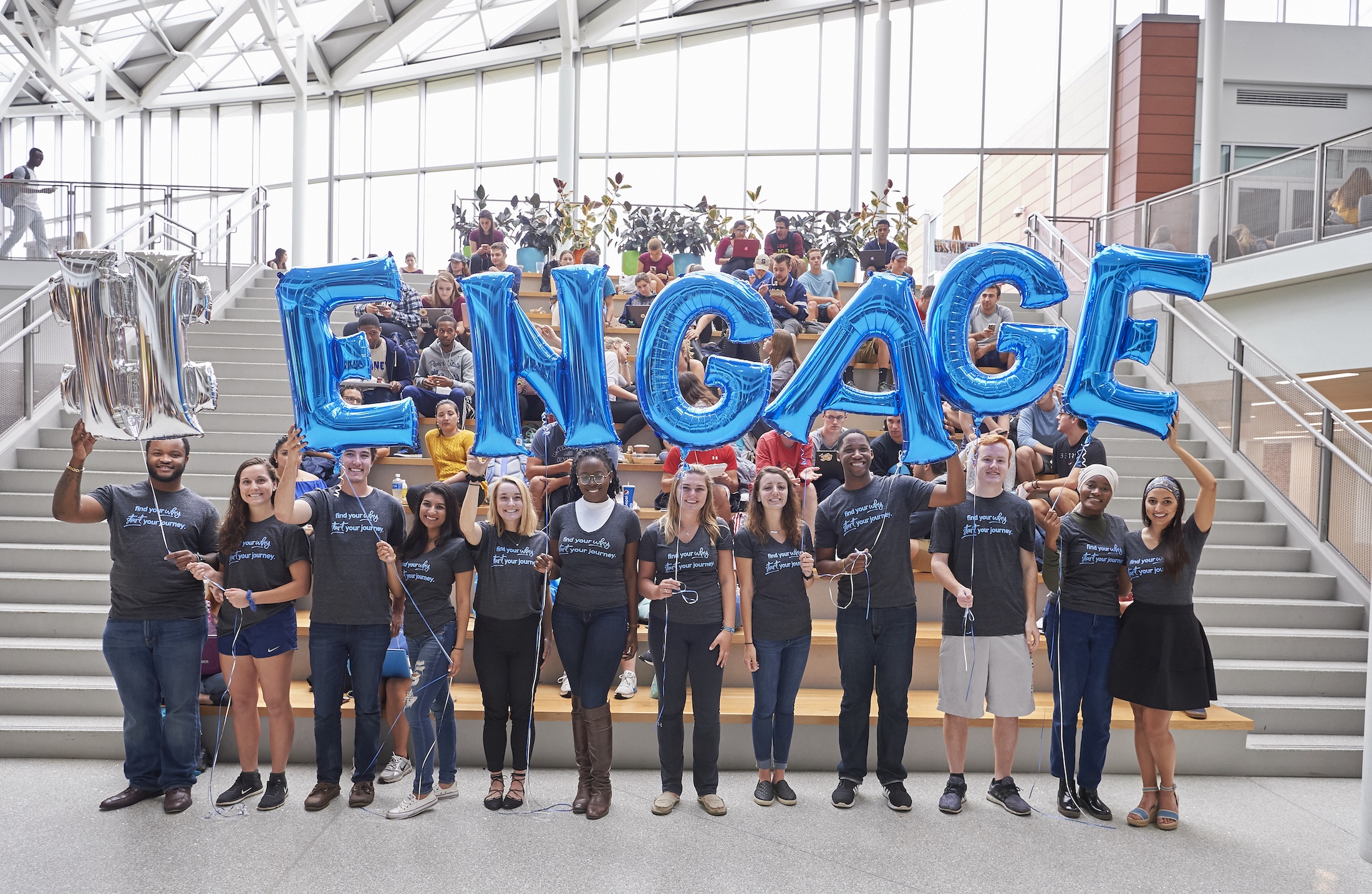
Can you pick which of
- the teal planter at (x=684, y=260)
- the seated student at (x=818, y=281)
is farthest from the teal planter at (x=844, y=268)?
the teal planter at (x=684, y=260)

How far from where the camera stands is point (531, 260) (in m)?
11.9

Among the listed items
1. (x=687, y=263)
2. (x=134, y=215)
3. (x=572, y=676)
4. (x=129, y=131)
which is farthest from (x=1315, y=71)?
(x=129, y=131)

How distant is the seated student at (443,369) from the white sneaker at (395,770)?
3.11 metres

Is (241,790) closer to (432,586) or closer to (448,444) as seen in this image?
(432,586)

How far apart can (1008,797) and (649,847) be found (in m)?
1.76

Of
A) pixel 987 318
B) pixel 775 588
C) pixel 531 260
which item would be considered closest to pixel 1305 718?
pixel 775 588

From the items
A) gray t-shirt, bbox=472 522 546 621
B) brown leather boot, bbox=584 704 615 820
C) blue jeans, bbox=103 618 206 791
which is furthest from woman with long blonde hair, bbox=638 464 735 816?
blue jeans, bbox=103 618 206 791

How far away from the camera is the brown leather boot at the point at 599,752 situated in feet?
14.0

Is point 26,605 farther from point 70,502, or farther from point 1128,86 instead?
point 1128,86

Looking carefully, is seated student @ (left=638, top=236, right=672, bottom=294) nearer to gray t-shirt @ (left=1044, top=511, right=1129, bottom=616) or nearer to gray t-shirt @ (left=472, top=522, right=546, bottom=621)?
gray t-shirt @ (left=472, top=522, right=546, bottom=621)

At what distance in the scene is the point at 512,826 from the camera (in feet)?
13.5

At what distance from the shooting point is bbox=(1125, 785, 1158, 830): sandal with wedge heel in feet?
14.0

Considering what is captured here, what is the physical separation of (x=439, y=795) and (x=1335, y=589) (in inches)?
230

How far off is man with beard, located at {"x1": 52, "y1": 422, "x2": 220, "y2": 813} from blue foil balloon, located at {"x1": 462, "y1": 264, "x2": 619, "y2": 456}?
1.52 metres
